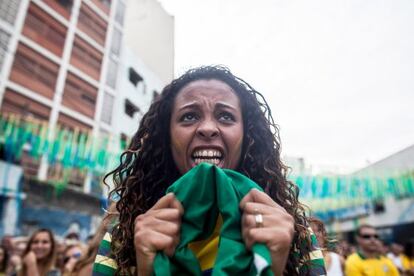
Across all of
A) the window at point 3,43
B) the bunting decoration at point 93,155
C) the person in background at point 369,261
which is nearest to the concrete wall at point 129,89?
the window at point 3,43

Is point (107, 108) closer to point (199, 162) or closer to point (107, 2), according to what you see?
point (107, 2)

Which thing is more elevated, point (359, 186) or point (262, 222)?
point (359, 186)

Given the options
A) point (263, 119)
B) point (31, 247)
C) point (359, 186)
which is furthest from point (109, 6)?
point (263, 119)

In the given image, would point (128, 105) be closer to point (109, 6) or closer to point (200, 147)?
point (109, 6)

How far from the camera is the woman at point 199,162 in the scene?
96cm

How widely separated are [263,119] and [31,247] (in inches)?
186

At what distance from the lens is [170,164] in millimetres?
1569

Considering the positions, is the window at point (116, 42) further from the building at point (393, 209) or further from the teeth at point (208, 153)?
the teeth at point (208, 153)

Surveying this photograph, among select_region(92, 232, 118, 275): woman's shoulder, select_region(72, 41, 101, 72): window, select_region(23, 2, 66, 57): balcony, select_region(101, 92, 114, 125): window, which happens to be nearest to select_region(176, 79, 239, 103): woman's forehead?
select_region(92, 232, 118, 275): woman's shoulder

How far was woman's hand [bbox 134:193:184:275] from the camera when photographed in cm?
96

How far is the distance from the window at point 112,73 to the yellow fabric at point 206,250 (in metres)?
21.3

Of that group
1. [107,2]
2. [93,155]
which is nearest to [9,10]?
[107,2]

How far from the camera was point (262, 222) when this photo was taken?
927 mm

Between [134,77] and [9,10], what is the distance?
915 cm
